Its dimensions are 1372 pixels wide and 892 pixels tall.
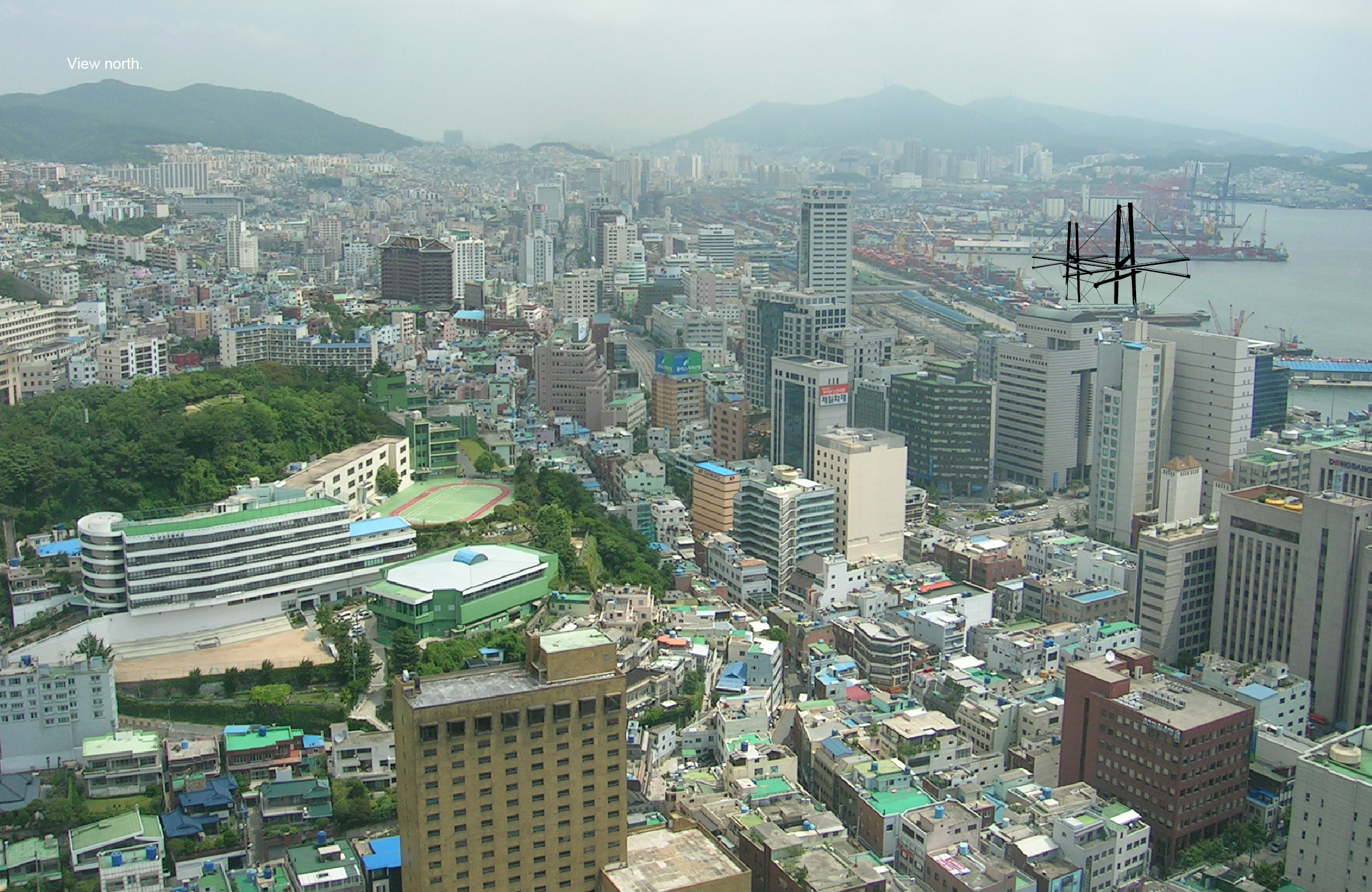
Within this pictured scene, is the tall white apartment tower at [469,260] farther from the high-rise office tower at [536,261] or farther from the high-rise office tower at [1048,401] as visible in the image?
the high-rise office tower at [1048,401]

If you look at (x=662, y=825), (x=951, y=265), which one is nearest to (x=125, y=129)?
(x=951, y=265)

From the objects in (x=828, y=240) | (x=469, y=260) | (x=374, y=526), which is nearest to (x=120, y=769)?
(x=374, y=526)

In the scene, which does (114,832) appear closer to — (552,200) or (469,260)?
(469,260)

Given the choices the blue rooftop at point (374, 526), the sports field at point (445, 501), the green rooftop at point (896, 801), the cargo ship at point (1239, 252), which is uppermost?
the cargo ship at point (1239, 252)

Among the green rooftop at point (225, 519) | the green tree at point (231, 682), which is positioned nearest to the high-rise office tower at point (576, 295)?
the green rooftop at point (225, 519)

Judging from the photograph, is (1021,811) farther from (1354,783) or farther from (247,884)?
(247,884)

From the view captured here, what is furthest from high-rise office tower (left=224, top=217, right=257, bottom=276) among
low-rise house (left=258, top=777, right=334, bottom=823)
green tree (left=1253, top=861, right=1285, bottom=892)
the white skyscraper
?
green tree (left=1253, top=861, right=1285, bottom=892)

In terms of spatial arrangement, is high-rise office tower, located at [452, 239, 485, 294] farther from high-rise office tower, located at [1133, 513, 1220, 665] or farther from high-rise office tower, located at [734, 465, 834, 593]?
high-rise office tower, located at [1133, 513, 1220, 665]
